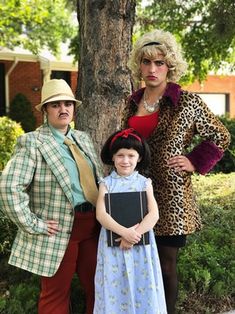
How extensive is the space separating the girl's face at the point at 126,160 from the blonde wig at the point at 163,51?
635 millimetres

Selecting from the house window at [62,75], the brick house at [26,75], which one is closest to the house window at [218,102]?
the house window at [62,75]

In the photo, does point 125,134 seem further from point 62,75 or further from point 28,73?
point 62,75

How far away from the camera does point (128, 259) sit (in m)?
3.03

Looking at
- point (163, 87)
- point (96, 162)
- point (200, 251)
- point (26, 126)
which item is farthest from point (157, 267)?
point (26, 126)

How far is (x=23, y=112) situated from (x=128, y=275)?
1425cm

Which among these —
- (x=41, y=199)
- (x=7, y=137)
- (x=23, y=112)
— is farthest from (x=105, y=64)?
(x=23, y=112)

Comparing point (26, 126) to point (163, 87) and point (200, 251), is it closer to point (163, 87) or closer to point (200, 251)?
point (200, 251)

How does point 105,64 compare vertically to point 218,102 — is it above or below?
above

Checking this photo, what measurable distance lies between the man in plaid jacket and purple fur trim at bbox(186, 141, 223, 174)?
74 cm

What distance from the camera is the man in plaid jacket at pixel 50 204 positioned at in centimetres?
297

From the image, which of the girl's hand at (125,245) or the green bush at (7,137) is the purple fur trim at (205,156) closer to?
the girl's hand at (125,245)

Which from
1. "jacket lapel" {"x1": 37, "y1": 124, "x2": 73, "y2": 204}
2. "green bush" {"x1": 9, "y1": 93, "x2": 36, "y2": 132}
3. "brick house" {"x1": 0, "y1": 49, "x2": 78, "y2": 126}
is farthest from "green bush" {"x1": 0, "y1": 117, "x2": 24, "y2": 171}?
"jacket lapel" {"x1": 37, "y1": 124, "x2": 73, "y2": 204}

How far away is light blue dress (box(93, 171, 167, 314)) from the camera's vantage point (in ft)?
9.95

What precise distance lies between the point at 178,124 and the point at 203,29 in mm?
8662
